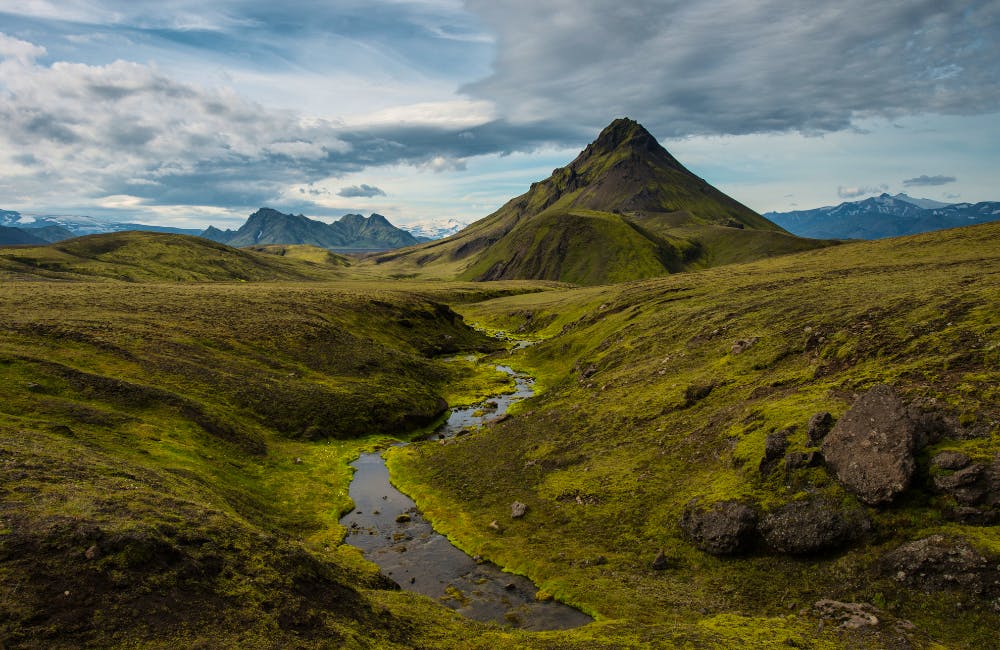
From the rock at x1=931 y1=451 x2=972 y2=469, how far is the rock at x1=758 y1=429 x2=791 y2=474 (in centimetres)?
872

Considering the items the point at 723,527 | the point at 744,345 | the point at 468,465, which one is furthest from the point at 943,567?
the point at 468,465

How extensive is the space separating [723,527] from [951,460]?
1361cm

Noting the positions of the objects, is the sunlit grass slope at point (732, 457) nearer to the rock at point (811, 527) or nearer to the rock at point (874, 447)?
the rock at point (811, 527)

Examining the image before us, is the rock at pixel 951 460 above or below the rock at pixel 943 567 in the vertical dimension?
above

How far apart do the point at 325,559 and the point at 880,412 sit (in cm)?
3679

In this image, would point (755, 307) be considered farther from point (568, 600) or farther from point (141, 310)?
point (141, 310)

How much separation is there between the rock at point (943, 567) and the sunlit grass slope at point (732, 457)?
0.55 m

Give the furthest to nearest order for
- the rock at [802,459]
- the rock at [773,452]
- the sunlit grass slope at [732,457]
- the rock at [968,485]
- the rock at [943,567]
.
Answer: the rock at [773,452] < the rock at [802,459] < the sunlit grass slope at [732,457] < the rock at [968,485] < the rock at [943,567]

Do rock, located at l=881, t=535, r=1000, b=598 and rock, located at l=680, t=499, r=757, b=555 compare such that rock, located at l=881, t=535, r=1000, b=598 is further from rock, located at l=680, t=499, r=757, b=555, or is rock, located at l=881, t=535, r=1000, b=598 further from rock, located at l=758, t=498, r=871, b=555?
rock, located at l=680, t=499, r=757, b=555

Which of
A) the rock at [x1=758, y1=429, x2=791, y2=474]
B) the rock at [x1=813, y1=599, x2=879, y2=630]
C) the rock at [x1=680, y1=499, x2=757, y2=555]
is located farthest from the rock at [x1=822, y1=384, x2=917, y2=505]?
the rock at [x1=813, y1=599, x2=879, y2=630]

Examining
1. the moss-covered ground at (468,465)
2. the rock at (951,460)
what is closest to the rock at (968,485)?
the rock at (951,460)

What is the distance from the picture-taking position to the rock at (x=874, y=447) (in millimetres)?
31906

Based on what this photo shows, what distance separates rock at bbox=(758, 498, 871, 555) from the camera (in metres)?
32.1

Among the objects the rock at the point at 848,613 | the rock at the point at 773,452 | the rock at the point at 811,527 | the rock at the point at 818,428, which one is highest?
the rock at the point at 818,428
